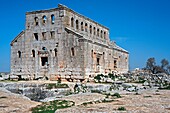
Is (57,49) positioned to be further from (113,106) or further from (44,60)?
(113,106)

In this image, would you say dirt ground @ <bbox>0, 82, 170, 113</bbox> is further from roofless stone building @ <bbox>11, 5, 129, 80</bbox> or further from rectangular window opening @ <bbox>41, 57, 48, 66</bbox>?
rectangular window opening @ <bbox>41, 57, 48, 66</bbox>

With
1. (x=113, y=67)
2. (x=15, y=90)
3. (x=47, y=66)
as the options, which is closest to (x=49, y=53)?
(x=47, y=66)

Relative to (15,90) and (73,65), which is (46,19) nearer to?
(73,65)

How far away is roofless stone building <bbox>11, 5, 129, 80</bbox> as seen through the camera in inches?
1270

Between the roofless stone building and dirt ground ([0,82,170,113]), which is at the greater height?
the roofless stone building

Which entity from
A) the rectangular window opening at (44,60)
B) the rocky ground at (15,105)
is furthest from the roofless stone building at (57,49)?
the rocky ground at (15,105)

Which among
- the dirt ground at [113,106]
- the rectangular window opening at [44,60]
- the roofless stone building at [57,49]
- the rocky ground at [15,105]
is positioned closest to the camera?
the dirt ground at [113,106]

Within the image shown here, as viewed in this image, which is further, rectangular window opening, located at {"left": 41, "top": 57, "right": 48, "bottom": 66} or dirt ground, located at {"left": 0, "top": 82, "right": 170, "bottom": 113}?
rectangular window opening, located at {"left": 41, "top": 57, "right": 48, "bottom": 66}

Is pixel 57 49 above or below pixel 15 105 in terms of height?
above

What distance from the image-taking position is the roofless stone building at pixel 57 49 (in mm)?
32250

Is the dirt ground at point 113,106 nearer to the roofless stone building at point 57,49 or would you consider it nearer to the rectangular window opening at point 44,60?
the roofless stone building at point 57,49

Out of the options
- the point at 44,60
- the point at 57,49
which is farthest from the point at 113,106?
the point at 44,60

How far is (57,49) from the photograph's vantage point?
33688mm

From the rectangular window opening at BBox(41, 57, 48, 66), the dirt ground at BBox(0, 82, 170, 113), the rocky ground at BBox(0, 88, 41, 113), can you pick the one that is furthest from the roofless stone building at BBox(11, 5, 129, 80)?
the dirt ground at BBox(0, 82, 170, 113)
